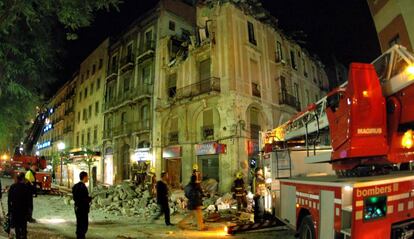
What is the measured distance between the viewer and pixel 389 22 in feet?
54.2

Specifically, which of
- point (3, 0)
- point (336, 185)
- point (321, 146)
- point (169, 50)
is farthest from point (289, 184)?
point (169, 50)

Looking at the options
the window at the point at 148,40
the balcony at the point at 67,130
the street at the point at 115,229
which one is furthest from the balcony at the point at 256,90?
the balcony at the point at 67,130

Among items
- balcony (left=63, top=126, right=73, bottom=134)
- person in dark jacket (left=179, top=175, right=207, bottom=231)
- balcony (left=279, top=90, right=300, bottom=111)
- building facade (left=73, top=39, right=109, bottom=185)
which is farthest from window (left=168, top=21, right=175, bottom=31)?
balcony (left=63, top=126, right=73, bottom=134)

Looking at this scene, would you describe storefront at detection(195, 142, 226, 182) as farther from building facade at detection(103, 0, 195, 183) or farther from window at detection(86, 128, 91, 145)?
window at detection(86, 128, 91, 145)

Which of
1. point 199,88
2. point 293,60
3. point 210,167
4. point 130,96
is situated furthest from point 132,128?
point 293,60

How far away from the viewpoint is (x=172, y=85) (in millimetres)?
29469

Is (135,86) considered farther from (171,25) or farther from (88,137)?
(88,137)

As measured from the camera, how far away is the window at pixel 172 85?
95.7 ft

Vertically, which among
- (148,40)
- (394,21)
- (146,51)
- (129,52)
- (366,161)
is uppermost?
(148,40)

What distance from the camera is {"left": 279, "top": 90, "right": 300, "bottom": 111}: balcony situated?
1116 inches

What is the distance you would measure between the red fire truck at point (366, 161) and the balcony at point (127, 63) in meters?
28.3

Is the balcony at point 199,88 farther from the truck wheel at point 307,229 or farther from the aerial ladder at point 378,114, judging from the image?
the aerial ladder at point 378,114

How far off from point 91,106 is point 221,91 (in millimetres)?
23515

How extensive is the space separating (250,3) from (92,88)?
76.7 ft
